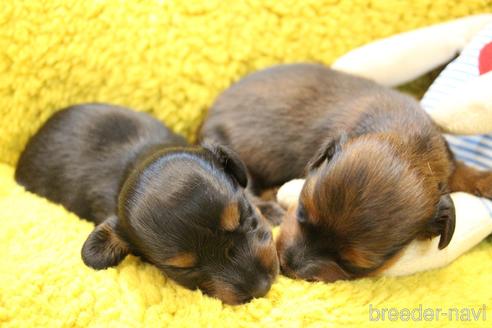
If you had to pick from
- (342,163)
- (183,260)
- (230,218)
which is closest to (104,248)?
(183,260)

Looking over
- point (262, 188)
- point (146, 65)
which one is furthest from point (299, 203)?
point (146, 65)

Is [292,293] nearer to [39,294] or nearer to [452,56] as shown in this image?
[39,294]

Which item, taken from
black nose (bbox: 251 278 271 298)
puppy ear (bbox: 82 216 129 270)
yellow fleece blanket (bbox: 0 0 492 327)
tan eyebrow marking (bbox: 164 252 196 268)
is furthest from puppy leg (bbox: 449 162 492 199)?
puppy ear (bbox: 82 216 129 270)

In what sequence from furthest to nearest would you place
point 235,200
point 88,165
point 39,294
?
point 88,165 → point 235,200 → point 39,294

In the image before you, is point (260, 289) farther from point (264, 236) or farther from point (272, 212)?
point (272, 212)

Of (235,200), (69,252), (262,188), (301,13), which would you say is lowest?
(262,188)

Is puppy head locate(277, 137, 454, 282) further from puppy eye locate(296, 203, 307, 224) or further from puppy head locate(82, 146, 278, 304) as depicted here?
puppy head locate(82, 146, 278, 304)

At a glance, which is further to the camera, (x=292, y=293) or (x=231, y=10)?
(x=231, y=10)

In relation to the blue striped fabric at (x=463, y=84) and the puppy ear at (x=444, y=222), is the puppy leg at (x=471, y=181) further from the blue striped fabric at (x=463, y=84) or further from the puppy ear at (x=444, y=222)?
the puppy ear at (x=444, y=222)
